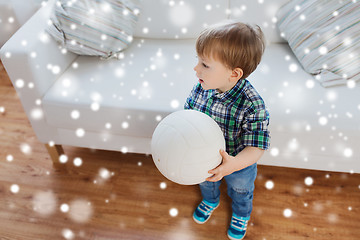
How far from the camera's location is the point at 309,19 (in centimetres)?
151

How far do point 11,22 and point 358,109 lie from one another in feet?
7.12

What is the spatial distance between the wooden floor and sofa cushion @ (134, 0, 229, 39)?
0.70m

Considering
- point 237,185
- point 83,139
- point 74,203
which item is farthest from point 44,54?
point 237,185

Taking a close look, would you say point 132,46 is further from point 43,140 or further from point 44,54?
point 43,140

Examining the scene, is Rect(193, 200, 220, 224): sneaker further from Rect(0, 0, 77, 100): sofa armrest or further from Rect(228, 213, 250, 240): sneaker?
Rect(0, 0, 77, 100): sofa armrest

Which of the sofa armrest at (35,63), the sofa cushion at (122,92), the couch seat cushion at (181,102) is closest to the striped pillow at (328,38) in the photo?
the couch seat cushion at (181,102)

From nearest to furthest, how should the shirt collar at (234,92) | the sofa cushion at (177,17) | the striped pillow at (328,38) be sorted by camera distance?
the shirt collar at (234,92) → the striped pillow at (328,38) → the sofa cushion at (177,17)

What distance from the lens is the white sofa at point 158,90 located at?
4.47 ft

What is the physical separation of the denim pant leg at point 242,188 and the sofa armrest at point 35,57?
0.92m

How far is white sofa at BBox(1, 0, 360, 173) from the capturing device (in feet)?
4.47

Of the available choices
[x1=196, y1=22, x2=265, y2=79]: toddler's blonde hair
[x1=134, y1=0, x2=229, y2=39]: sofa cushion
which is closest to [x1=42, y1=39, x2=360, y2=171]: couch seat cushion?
[x1=134, y1=0, x2=229, y2=39]: sofa cushion

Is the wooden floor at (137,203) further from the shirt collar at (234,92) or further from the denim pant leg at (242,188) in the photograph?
the shirt collar at (234,92)

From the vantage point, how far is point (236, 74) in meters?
1.07

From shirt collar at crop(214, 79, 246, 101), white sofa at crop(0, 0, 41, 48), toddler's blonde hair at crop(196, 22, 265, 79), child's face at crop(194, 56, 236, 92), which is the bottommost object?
white sofa at crop(0, 0, 41, 48)
